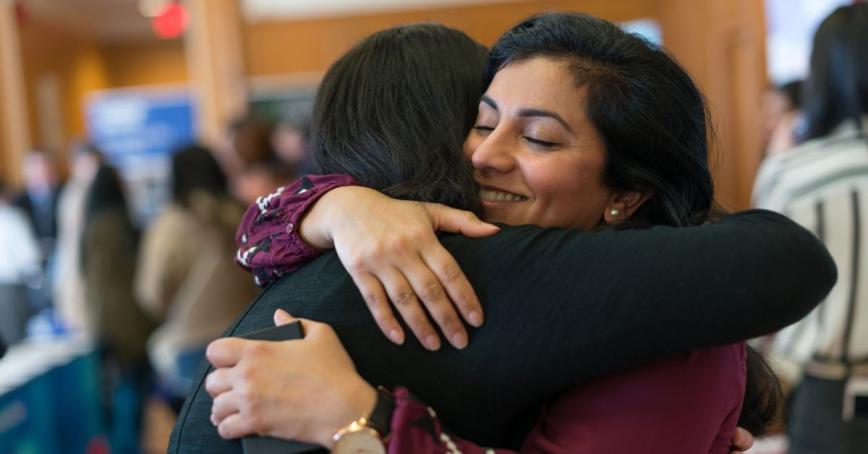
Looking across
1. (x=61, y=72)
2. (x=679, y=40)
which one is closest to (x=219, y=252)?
(x=679, y=40)

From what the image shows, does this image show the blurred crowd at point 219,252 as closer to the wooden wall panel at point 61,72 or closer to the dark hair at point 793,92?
the dark hair at point 793,92

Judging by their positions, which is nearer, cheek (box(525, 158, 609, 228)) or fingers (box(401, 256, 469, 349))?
fingers (box(401, 256, 469, 349))

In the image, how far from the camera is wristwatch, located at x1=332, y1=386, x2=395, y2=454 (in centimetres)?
92

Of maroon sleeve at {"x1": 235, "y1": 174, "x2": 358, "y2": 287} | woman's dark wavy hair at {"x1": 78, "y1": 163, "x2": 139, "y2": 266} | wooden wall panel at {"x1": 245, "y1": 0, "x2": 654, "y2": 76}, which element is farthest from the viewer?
wooden wall panel at {"x1": 245, "y1": 0, "x2": 654, "y2": 76}

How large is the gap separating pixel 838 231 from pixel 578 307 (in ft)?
3.86

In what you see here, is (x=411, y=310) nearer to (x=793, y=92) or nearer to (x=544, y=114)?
(x=544, y=114)

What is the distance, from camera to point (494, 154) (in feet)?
3.62

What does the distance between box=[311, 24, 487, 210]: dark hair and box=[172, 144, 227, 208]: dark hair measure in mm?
2592

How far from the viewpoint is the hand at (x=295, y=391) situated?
0.93 m

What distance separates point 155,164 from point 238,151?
5.76m

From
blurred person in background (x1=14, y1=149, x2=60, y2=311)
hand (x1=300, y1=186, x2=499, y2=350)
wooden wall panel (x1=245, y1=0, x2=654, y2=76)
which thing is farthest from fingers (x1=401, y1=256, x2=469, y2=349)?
blurred person in background (x1=14, y1=149, x2=60, y2=311)

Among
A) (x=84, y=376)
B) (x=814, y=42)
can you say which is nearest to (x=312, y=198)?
(x=814, y=42)

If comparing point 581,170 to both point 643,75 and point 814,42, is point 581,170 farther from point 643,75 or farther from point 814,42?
point 814,42

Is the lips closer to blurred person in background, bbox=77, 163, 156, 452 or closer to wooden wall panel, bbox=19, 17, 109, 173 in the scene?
blurred person in background, bbox=77, 163, 156, 452
